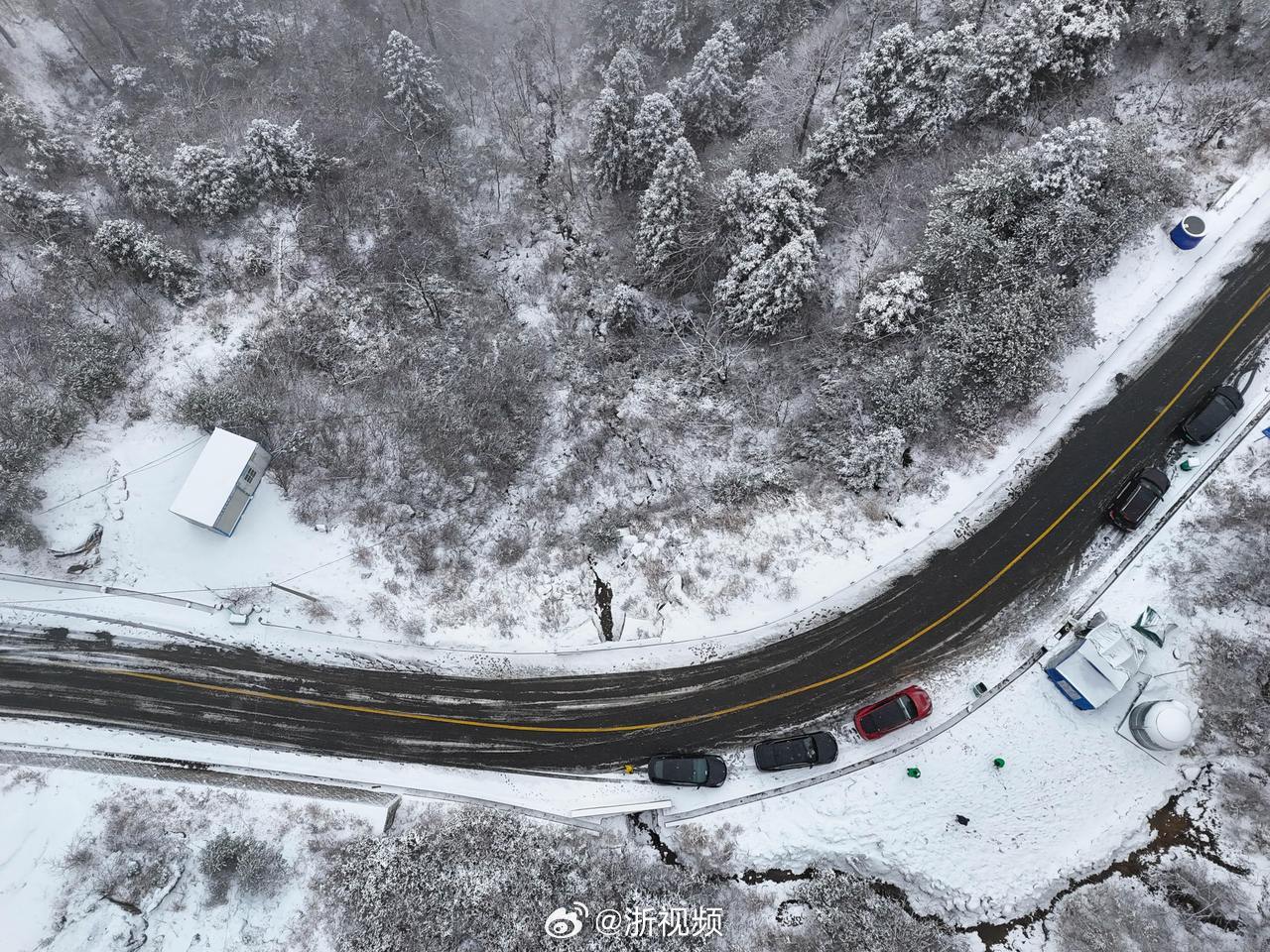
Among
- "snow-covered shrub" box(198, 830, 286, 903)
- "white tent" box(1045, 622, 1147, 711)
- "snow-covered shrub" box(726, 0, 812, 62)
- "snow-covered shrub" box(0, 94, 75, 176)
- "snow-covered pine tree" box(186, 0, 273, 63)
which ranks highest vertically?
"snow-covered pine tree" box(186, 0, 273, 63)

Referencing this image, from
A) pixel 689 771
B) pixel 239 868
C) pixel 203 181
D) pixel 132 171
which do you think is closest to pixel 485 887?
pixel 689 771

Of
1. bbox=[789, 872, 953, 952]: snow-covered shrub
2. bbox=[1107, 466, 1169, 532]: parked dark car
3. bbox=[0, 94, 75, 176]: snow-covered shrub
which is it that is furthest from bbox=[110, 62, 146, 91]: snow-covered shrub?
bbox=[1107, 466, 1169, 532]: parked dark car

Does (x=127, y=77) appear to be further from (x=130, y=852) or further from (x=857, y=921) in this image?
(x=857, y=921)

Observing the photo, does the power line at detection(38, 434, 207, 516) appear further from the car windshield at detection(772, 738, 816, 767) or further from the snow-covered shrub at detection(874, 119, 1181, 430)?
the snow-covered shrub at detection(874, 119, 1181, 430)

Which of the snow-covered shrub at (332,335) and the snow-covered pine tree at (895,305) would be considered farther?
the snow-covered shrub at (332,335)

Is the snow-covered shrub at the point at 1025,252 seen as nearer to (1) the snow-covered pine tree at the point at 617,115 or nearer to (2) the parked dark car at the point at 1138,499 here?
(2) the parked dark car at the point at 1138,499

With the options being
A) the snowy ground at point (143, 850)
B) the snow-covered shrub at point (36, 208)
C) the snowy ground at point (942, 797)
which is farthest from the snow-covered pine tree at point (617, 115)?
the snowy ground at point (143, 850)
